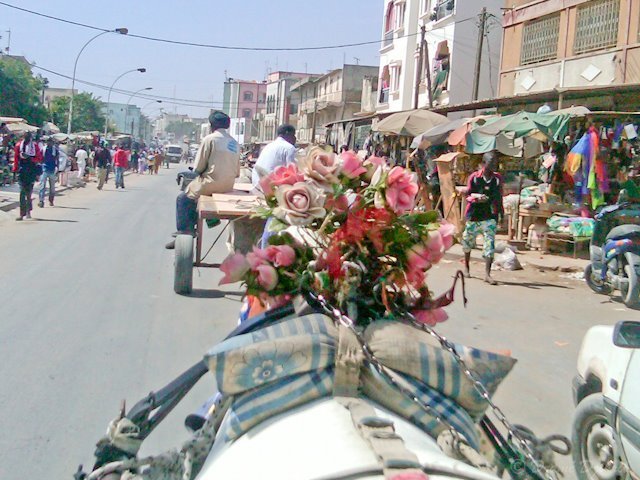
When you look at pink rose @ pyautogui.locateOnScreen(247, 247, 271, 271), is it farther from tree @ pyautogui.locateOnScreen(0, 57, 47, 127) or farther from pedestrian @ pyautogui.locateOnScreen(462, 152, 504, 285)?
tree @ pyautogui.locateOnScreen(0, 57, 47, 127)

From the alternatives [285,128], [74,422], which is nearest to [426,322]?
[74,422]

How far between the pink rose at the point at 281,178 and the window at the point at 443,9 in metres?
35.4

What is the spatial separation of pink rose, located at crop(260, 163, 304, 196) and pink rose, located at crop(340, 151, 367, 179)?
0.16 meters

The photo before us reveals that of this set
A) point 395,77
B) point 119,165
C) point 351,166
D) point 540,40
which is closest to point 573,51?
point 540,40

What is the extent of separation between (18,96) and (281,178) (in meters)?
53.8

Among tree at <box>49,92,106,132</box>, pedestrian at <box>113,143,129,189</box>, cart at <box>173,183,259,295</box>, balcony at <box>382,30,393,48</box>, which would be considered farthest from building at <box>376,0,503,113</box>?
tree at <box>49,92,106,132</box>

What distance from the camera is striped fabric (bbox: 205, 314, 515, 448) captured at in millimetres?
2213

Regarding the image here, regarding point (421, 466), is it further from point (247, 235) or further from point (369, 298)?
point (247, 235)

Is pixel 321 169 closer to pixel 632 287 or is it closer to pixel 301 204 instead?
pixel 301 204

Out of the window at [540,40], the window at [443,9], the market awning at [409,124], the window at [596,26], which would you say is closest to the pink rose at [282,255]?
the market awning at [409,124]

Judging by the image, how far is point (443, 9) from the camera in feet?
123

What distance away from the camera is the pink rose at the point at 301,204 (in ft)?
8.91

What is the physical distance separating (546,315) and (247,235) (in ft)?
13.4

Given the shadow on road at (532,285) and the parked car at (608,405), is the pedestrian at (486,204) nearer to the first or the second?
the shadow on road at (532,285)
